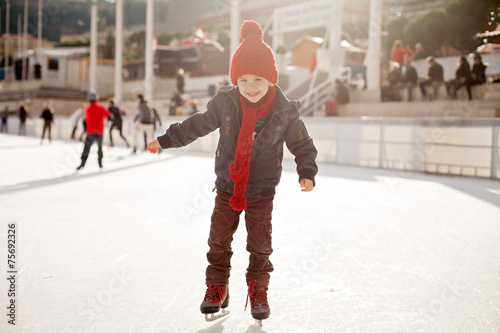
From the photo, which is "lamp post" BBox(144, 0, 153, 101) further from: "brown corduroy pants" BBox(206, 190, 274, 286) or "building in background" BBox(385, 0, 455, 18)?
"brown corduroy pants" BBox(206, 190, 274, 286)

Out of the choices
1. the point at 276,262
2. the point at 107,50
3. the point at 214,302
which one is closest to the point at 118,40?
the point at 107,50

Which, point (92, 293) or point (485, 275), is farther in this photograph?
point (485, 275)

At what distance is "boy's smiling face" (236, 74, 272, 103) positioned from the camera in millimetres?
2484

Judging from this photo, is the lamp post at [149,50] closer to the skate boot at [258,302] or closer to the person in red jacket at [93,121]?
the person in red jacket at [93,121]

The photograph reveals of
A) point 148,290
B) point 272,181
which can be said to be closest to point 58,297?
point 148,290

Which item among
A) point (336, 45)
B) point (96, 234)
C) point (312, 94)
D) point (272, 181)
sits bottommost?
point (96, 234)

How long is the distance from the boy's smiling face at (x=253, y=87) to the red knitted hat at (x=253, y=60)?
25 mm

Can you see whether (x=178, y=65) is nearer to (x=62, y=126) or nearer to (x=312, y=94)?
(x=62, y=126)

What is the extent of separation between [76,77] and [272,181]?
43014 mm

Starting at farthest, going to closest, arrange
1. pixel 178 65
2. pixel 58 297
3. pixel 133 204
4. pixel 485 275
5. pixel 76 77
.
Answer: pixel 76 77
pixel 178 65
pixel 133 204
pixel 485 275
pixel 58 297

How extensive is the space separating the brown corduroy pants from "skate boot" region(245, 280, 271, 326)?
29mm

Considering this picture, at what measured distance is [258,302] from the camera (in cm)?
247

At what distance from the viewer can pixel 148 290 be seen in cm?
294

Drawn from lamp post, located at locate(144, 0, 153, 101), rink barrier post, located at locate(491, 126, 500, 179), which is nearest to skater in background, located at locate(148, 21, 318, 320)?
rink barrier post, located at locate(491, 126, 500, 179)
